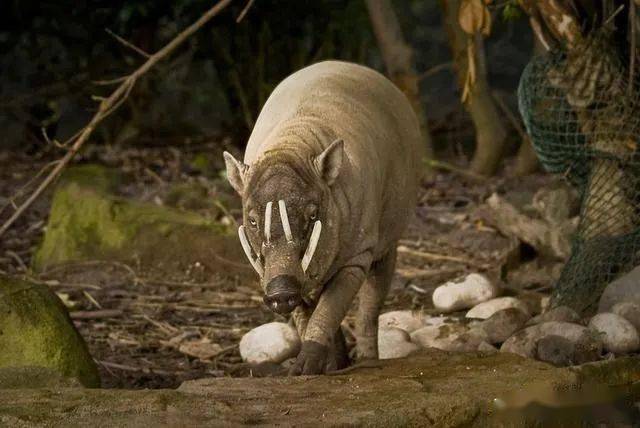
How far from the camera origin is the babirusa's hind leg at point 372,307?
17.0 ft

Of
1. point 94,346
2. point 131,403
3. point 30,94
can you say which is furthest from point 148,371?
point 30,94

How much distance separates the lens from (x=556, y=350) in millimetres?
4758

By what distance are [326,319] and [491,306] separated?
5.49ft

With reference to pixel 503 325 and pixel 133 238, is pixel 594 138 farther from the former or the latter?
pixel 133 238

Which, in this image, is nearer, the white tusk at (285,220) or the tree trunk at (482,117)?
the white tusk at (285,220)

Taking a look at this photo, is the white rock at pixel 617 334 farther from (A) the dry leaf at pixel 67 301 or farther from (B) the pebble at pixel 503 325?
(A) the dry leaf at pixel 67 301

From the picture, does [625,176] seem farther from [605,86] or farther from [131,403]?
[131,403]

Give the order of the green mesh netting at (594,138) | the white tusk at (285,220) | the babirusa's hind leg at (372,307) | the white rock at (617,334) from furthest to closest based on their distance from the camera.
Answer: the green mesh netting at (594,138) → the babirusa's hind leg at (372,307) → the white rock at (617,334) → the white tusk at (285,220)

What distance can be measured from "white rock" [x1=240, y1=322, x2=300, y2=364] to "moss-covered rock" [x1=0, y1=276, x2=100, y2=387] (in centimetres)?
80

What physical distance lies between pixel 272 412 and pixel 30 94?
283 inches

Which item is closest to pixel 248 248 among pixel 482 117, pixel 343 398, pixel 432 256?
pixel 343 398

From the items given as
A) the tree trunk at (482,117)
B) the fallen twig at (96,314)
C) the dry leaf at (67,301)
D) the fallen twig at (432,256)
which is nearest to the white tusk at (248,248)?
the fallen twig at (96,314)

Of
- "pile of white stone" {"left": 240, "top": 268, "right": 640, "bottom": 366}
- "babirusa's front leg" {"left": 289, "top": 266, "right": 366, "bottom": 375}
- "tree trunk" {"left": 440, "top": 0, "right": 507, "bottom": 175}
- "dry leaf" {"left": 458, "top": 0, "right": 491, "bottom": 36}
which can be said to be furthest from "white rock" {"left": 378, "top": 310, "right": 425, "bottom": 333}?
"tree trunk" {"left": 440, "top": 0, "right": 507, "bottom": 175}

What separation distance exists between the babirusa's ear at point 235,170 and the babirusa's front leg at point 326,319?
1.59 ft
